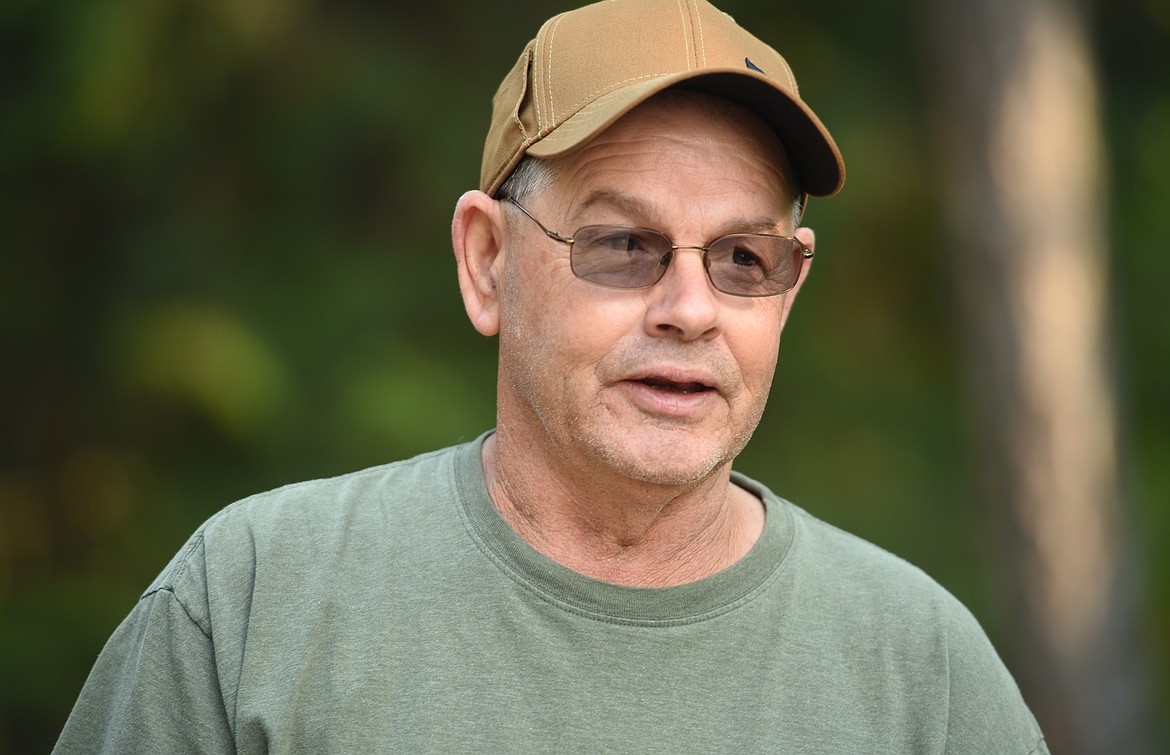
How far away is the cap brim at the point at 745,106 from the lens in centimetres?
193

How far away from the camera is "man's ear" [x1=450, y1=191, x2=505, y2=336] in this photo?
220 centimetres

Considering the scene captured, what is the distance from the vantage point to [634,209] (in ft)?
6.54

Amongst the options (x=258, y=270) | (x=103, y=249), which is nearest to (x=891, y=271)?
(x=258, y=270)

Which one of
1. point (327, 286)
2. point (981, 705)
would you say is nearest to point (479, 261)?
point (981, 705)

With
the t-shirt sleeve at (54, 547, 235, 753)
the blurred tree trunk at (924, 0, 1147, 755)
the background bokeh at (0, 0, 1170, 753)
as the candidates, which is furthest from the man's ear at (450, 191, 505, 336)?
the background bokeh at (0, 0, 1170, 753)

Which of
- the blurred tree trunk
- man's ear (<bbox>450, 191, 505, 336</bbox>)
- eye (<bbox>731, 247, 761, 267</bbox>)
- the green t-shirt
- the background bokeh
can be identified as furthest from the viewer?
the background bokeh

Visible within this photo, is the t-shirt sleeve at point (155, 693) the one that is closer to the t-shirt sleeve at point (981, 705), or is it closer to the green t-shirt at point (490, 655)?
the green t-shirt at point (490, 655)

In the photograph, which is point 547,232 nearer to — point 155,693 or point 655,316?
point 655,316

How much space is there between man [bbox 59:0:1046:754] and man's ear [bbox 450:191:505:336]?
22 mm

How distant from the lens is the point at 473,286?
2230mm

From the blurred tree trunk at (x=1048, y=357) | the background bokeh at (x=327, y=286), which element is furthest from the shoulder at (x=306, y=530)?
the background bokeh at (x=327, y=286)

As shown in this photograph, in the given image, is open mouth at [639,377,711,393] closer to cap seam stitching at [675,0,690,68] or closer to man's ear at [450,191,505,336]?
man's ear at [450,191,505,336]

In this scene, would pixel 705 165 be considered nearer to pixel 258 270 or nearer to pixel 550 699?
pixel 550 699

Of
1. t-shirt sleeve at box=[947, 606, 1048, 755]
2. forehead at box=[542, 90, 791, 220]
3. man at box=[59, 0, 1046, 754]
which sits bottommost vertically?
t-shirt sleeve at box=[947, 606, 1048, 755]
